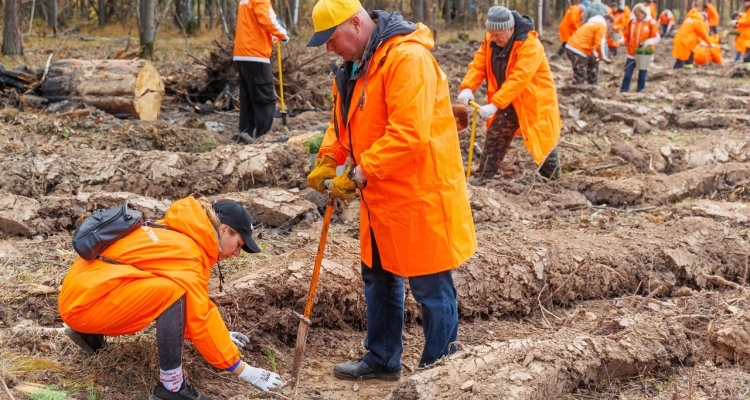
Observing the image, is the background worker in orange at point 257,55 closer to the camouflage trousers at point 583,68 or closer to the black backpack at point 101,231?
the black backpack at point 101,231

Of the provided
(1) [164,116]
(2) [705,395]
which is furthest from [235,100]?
(2) [705,395]

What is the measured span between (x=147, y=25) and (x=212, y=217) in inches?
445

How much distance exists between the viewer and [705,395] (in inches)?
127

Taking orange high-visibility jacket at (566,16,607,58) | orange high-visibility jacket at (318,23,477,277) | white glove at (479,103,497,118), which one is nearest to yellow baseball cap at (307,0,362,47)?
orange high-visibility jacket at (318,23,477,277)

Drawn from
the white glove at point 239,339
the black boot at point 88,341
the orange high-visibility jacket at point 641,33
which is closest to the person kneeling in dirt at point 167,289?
the black boot at point 88,341

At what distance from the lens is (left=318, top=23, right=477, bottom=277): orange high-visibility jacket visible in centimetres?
309

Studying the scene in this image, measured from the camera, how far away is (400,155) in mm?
3111

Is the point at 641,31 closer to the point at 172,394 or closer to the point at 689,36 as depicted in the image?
the point at 689,36

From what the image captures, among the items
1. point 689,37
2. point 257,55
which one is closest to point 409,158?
point 257,55

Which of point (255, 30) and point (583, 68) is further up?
point (255, 30)

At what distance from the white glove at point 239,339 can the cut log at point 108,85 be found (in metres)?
5.81

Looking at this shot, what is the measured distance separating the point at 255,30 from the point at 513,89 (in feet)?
10.4

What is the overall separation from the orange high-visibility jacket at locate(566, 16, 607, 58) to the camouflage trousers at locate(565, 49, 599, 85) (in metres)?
0.10

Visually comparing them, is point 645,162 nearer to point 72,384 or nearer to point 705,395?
point 705,395
